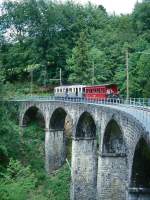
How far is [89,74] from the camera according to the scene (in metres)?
75.8

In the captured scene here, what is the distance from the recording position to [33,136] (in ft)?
190

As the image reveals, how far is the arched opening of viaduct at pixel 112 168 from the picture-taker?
35500 mm

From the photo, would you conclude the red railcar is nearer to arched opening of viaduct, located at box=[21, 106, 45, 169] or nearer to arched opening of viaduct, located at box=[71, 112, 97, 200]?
arched opening of viaduct, located at box=[71, 112, 97, 200]

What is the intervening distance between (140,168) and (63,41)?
6451cm

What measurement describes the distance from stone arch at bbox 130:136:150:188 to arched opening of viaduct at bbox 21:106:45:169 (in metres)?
27.8

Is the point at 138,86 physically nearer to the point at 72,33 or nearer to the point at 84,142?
the point at 84,142

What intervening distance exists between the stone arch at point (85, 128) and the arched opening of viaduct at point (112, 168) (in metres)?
7.72

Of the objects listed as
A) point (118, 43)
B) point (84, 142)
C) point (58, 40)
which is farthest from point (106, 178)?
point (58, 40)

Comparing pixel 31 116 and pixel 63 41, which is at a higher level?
pixel 63 41

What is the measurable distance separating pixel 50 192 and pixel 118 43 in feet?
133

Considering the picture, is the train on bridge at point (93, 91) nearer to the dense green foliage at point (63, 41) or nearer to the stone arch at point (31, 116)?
the stone arch at point (31, 116)

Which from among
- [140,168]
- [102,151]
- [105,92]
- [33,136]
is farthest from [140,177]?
[33,136]

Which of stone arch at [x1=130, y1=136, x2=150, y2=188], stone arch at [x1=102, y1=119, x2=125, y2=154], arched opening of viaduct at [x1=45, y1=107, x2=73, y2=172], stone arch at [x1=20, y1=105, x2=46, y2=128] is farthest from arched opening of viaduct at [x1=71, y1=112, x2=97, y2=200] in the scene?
stone arch at [x1=130, y1=136, x2=150, y2=188]

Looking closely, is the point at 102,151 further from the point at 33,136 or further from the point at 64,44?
the point at 64,44
